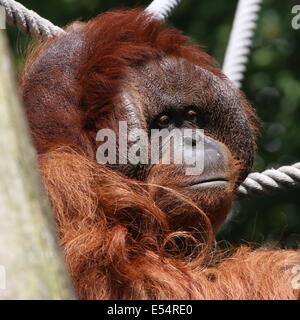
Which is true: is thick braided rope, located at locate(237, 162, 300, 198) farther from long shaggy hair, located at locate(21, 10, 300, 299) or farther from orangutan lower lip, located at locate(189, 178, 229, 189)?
orangutan lower lip, located at locate(189, 178, 229, 189)

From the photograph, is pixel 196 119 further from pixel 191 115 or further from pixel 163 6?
pixel 163 6

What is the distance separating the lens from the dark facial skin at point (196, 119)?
8.34ft

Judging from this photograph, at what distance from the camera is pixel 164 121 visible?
8.77 ft

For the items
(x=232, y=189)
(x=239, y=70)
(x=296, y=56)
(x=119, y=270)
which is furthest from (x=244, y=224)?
(x=119, y=270)

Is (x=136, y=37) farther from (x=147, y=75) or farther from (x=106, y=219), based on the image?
(x=106, y=219)

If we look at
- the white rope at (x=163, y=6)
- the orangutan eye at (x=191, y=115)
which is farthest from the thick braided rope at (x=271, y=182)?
the white rope at (x=163, y=6)

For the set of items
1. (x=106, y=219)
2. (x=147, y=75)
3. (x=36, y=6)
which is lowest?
(x=106, y=219)

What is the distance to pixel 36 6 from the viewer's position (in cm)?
560

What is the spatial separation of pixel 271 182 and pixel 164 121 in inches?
25.5

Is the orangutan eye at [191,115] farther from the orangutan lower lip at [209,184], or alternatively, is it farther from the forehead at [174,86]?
the orangutan lower lip at [209,184]

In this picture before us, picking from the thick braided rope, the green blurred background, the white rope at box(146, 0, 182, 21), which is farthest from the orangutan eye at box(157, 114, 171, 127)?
the green blurred background
